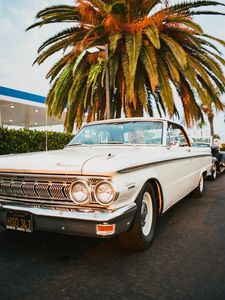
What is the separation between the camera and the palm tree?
1008 centimetres

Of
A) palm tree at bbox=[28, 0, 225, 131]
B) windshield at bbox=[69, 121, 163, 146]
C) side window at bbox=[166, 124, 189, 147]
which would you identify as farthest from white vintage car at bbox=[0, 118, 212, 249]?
palm tree at bbox=[28, 0, 225, 131]

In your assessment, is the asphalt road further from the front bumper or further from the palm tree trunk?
the palm tree trunk

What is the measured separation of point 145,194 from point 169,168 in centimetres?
78

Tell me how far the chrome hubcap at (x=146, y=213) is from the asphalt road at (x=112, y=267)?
0.73 ft

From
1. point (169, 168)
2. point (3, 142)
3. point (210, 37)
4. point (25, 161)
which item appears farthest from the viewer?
point (210, 37)

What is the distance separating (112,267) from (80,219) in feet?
1.95

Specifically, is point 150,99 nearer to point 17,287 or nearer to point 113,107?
point 113,107

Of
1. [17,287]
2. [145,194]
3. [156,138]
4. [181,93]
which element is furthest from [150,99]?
[17,287]

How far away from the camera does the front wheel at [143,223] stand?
315cm

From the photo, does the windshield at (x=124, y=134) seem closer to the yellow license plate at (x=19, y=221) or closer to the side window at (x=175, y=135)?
the side window at (x=175, y=135)

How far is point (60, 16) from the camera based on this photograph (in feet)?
36.6

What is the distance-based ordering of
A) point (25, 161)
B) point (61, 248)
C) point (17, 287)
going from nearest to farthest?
point (17, 287), point (25, 161), point (61, 248)

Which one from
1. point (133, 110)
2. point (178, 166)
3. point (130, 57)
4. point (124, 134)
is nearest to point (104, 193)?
point (124, 134)

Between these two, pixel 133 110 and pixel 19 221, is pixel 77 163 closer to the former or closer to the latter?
pixel 19 221
